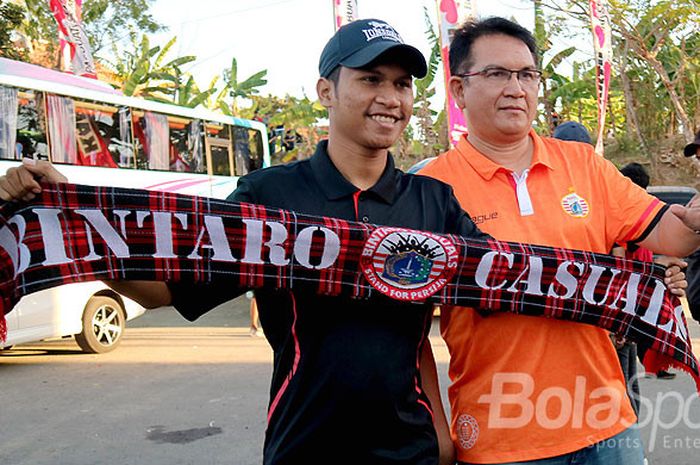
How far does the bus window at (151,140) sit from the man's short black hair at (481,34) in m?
11.2

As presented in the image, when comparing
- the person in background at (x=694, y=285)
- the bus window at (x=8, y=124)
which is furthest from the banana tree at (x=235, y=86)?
the person in background at (x=694, y=285)

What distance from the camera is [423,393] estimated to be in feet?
6.84

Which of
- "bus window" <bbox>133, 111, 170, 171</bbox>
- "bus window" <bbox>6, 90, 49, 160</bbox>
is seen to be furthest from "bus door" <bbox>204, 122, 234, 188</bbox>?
"bus window" <bbox>6, 90, 49, 160</bbox>

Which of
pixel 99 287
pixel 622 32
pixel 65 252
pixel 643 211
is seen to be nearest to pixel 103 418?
pixel 99 287

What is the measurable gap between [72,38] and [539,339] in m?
16.6

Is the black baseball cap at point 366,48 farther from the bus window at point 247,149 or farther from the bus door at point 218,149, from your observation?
the bus window at point 247,149

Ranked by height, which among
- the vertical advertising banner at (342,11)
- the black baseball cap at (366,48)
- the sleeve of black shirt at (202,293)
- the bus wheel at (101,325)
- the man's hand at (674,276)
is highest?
the vertical advertising banner at (342,11)

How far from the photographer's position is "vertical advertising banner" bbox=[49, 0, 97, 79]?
1630 cm

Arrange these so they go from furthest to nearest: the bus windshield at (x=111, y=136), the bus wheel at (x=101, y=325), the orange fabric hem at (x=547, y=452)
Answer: the bus windshield at (x=111, y=136)
the bus wheel at (x=101, y=325)
the orange fabric hem at (x=547, y=452)

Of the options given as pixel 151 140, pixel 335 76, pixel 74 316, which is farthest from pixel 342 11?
pixel 335 76

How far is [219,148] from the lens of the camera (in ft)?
51.2

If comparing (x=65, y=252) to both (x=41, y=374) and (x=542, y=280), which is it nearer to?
(x=542, y=280)

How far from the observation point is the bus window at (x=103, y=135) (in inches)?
462

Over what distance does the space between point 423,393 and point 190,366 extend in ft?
20.8
